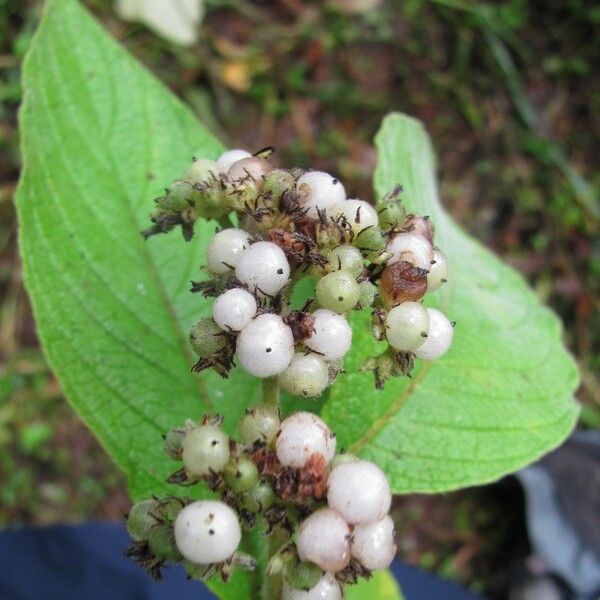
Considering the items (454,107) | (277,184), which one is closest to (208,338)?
(277,184)

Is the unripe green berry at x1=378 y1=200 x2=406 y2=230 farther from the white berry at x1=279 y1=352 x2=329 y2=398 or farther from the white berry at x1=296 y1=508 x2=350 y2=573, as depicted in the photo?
the white berry at x1=296 y1=508 x2=350 y2=573

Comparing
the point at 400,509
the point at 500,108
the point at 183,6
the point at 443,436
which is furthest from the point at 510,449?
the point at 500,108

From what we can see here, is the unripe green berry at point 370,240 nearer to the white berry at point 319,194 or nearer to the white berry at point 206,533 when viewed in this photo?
the white berry at point 319,194

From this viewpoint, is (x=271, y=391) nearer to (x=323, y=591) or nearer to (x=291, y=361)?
(x=291, y=361)

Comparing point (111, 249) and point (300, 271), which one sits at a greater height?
point (300, 271)

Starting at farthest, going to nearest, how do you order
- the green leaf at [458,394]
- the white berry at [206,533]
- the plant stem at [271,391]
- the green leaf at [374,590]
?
1. the green leaf at [374,590]
2. the green leaf at [458,394]
3. the plant stem at [271,391]
4. the white berry at [206,533]

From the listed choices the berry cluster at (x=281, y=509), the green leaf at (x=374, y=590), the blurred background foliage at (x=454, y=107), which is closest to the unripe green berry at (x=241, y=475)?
the berry cluster at (x=281, y=509)
